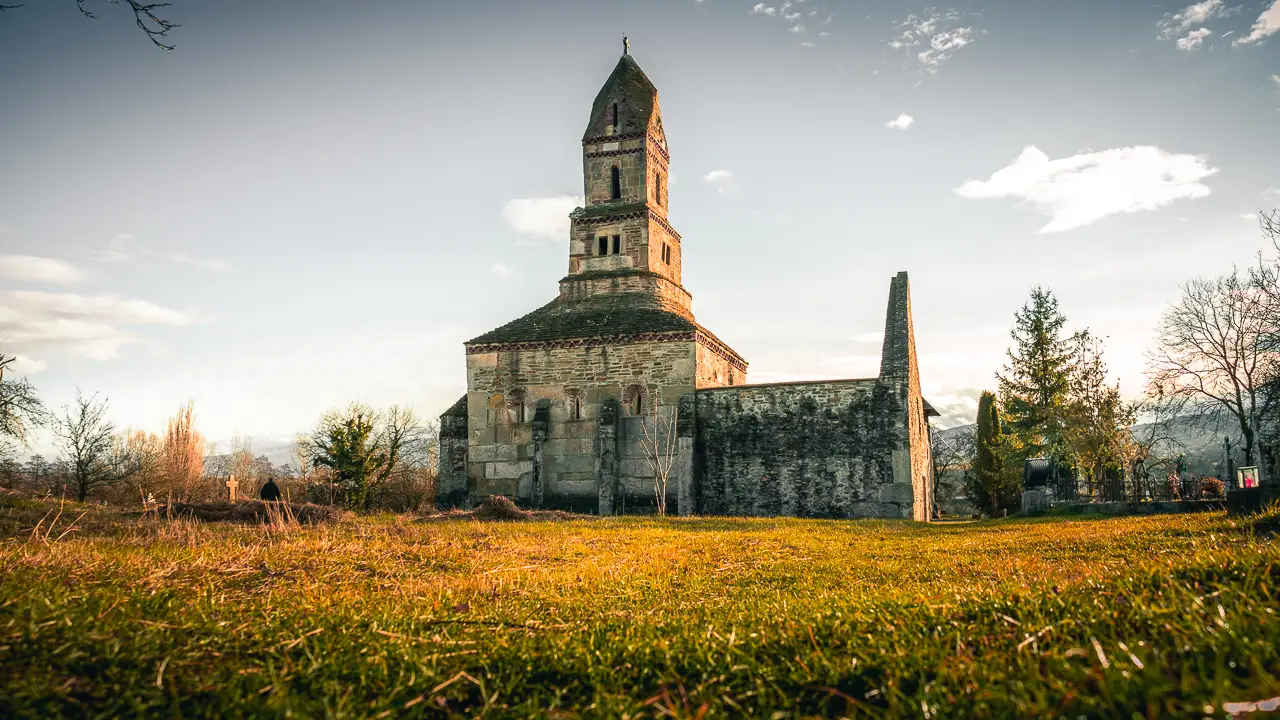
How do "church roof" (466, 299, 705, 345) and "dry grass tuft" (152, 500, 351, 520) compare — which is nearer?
"dry grass tuft" (152, 500, 351, 520)

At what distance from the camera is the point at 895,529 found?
16.6 metres

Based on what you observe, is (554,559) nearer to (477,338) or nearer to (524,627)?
(524,627)

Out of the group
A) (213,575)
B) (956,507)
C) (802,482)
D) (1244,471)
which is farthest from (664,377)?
(956,507)

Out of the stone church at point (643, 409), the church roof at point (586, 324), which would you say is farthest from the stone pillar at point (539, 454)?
the church roof at point (586, 324)

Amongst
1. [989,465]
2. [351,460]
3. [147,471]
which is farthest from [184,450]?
[989,465]

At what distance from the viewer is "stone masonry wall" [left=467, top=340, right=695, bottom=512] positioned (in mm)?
25250

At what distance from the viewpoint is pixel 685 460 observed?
24.1 m

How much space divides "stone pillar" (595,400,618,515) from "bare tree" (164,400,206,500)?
21950mm

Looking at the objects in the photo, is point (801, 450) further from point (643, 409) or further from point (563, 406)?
point (563, 406)

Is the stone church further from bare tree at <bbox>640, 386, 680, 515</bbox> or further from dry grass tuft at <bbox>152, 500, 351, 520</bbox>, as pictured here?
dry grass tuft at <bbox>152, 500, 351, 520</bbox>

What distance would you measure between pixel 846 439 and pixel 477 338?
41.7ft

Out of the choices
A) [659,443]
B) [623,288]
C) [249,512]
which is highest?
[623,288]

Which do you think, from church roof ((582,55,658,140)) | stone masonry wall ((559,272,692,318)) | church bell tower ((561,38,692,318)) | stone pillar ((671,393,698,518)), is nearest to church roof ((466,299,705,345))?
stone masonry wall ((559,272,692,318))

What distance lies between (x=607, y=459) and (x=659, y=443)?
173 centimetres
